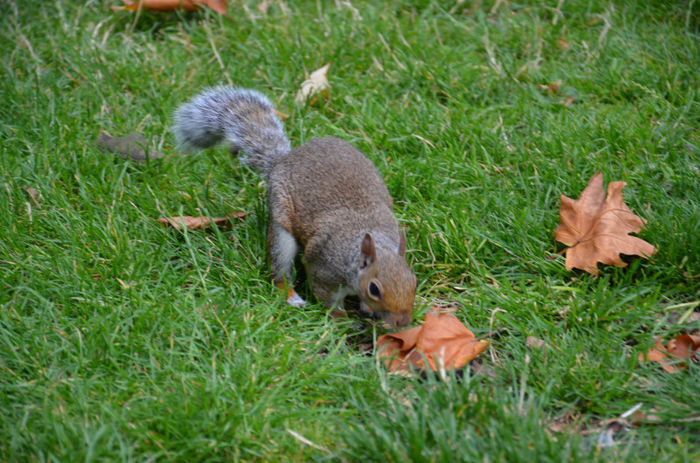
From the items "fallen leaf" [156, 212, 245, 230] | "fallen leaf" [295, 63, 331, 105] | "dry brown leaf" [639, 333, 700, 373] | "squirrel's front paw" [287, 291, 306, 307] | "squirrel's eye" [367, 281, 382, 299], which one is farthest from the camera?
"fallen leaf" [295, 63, 331, 105]

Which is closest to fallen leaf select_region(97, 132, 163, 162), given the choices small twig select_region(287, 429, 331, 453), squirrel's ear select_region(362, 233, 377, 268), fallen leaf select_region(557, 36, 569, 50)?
squirrel's ear select_region(362, 233, 377, 268)

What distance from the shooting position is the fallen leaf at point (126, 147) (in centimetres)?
376

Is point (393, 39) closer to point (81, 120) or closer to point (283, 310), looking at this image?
point (81, 120)

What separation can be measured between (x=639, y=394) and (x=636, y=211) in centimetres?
112

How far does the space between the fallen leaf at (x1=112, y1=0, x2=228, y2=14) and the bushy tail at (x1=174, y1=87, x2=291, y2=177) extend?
1.49m

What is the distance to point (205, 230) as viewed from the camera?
3.33 m

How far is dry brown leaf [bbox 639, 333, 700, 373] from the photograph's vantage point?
2.48 m

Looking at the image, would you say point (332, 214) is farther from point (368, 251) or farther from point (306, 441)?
point (306, 441)

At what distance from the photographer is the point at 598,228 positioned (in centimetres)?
299

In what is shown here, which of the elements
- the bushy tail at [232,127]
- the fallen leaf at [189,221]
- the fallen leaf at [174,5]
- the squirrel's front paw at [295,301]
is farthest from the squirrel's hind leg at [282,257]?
the fallen leaf at [174,5]

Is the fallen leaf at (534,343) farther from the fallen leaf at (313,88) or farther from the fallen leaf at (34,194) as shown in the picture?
the fallen leaf at (34,194)

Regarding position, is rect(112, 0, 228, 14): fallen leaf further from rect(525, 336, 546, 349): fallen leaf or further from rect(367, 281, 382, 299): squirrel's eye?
rect(525, 336, 546, 349): fallen leaf

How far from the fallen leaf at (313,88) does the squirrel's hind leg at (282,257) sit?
4.07 feet

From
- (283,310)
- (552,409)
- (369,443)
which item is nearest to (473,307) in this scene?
(552,409)
